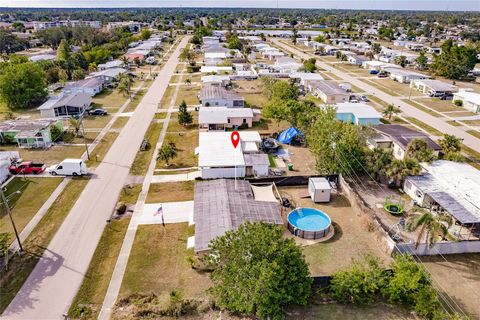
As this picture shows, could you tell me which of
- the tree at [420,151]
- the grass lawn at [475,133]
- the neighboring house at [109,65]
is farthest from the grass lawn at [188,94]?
the grass lawn at [475,133]

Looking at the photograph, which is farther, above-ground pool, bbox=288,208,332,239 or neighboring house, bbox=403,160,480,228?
neighboring house, bbox=403,160,480,228

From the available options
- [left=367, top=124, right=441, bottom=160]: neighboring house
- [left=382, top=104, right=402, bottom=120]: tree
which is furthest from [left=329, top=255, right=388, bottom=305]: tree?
[left=382, top=104, right=402, bottom=120]: tree

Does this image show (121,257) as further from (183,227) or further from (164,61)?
(164,61)

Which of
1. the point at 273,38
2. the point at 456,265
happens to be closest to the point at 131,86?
the point at 456,265

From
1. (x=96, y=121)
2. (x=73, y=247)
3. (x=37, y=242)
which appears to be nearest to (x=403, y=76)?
(x=96, y=121)

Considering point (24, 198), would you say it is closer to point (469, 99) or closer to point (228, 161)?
point (228, 161)

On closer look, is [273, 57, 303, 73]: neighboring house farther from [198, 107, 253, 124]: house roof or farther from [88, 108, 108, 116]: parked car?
[88, 108, 108, 116]: parked car
